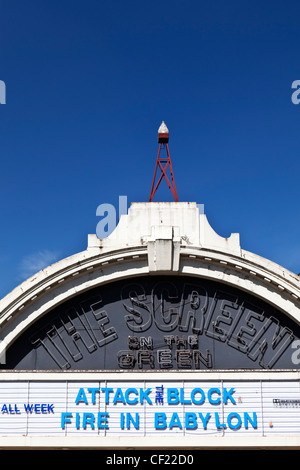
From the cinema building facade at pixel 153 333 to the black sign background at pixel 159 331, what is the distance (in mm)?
34

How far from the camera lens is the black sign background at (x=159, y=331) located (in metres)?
21.5

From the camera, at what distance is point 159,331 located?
21688 mm

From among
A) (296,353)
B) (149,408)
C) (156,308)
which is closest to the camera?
(149,408)

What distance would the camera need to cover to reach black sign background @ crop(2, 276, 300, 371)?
2145 cm

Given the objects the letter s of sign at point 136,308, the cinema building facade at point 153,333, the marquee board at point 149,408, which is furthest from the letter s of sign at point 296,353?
the letter s of sign at point 136,308

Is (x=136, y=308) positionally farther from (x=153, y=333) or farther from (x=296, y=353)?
(x=296, y=353)

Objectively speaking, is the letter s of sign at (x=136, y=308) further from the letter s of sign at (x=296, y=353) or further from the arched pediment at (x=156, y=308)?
the letter s of sign at (x=296, y=353)

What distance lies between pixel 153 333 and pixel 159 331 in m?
0.21

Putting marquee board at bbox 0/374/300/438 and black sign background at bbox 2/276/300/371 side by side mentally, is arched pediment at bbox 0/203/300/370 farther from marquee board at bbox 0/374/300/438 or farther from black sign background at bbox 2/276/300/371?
marquee board at bbox 0/374/300/438

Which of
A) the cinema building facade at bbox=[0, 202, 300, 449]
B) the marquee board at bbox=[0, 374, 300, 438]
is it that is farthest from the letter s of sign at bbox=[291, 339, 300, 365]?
the marquee board at bbox=[0, 374, 300, 438]

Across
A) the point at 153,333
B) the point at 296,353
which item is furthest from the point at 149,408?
the point at 296,353

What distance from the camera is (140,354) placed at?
21469 mm
